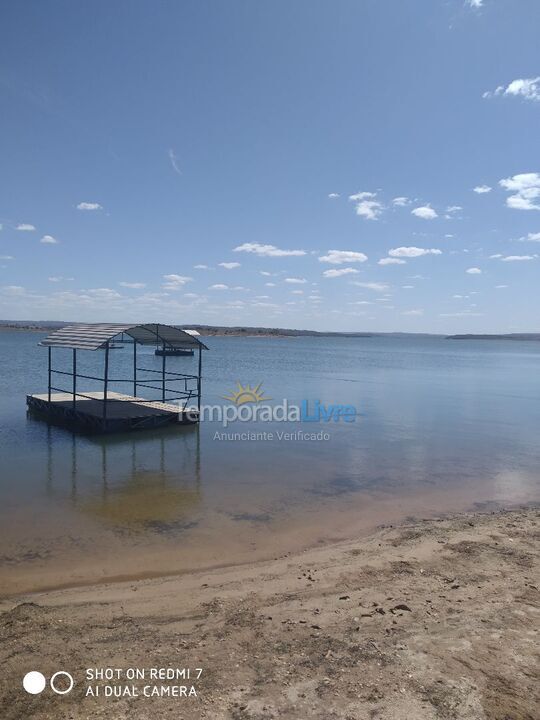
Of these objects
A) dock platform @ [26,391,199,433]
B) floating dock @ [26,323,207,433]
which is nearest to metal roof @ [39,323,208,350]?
floating dock @ [26,323,207,433]

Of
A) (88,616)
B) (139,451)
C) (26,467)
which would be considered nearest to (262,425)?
(139,451)

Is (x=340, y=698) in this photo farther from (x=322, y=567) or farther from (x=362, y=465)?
(x=362, y=465)

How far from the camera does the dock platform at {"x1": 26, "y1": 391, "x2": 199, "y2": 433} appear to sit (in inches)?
700

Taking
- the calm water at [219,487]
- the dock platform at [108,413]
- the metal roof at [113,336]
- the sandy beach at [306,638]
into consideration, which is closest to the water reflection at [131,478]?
the calm water at [219,487]

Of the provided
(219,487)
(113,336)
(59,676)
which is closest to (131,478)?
(219,487)

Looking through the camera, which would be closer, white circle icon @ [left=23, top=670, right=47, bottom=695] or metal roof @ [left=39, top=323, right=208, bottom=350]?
white circle icon @ [left=23, top=670, right=47, bottom=695]

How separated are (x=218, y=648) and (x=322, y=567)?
2788mm

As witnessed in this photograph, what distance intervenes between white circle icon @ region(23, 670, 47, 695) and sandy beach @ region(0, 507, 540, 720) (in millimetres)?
69

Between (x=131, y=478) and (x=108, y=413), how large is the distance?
6.43 m

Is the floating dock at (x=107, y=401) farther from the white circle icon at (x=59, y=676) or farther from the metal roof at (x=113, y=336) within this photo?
the white circle icon at (x=59, y=676)

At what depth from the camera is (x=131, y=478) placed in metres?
12.6

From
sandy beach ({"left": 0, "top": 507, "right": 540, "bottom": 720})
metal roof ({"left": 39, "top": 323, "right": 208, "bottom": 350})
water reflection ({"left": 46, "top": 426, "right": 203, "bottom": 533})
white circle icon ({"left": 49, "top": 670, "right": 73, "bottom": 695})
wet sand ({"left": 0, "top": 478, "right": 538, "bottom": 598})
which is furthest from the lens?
metal roof ({"left": 39, "top": 323, "right": 208, "bottom": 350})

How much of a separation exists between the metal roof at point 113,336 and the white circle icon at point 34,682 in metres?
13.5

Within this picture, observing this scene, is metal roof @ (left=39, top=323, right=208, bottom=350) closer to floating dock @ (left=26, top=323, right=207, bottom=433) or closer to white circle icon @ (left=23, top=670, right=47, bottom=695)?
floating dock @ (left=26, top=323, right=207, bottom=433)
